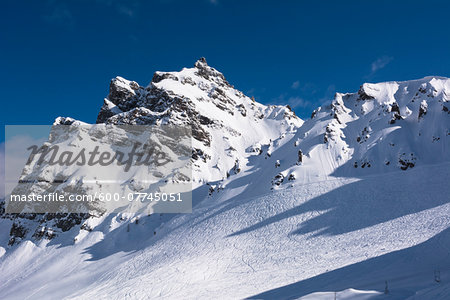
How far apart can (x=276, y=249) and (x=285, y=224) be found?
646 centimetres

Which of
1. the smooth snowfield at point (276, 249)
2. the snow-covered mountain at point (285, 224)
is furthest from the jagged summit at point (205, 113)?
the smooth snowfield at point (276, 249)

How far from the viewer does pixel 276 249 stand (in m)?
36.8

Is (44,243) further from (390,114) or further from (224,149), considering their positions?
(390,114)

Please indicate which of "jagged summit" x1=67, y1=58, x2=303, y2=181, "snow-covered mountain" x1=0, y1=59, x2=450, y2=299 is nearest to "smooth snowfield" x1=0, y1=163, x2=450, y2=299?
"snow-covered mountain" x1=0, y1=59, x2=450, y2=299

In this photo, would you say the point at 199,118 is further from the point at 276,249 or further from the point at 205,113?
the point at 276,249

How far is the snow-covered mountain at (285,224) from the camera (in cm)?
2694

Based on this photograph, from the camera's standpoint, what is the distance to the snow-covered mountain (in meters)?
26.9

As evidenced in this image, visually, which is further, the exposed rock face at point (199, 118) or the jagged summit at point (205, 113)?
the jagged summit at point (205, 113)

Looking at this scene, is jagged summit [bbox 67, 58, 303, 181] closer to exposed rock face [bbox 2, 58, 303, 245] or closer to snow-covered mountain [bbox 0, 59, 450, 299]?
exposed rock face [bbox 2, 58, 303, 245]

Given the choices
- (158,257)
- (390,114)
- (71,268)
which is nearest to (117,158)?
(71,268)

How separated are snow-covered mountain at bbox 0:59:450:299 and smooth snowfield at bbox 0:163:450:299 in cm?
24

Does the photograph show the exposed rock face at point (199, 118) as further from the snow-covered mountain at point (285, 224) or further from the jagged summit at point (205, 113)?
the snow-covered mountain at point (285, 224)

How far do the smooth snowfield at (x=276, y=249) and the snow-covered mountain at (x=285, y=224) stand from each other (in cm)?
24

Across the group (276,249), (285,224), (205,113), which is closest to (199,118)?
(205,113)
